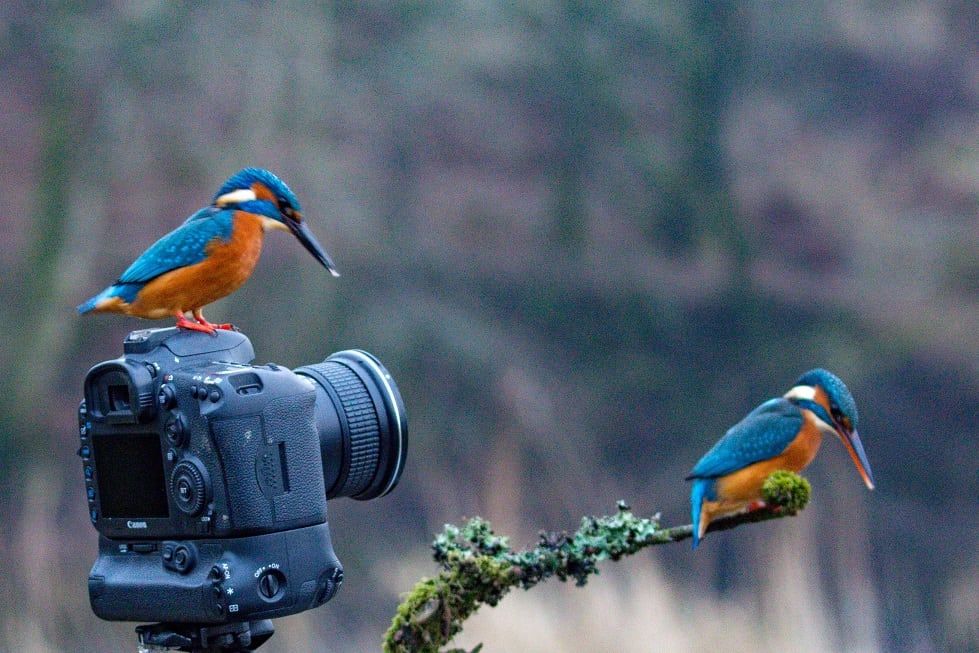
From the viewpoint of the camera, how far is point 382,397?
4.61ft

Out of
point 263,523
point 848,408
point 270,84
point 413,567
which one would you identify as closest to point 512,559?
point 263,523

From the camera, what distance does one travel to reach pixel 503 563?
1252 millimetres

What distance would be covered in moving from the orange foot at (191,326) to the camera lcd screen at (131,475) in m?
0.11

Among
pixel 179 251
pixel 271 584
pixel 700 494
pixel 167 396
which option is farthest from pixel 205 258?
pixel 700 494

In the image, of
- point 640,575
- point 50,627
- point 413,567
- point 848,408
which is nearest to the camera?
point 848,408

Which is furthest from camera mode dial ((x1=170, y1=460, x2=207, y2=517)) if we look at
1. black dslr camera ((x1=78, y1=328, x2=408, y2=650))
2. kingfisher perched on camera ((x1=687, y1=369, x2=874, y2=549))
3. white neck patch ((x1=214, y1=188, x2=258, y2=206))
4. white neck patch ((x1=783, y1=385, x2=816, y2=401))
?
white neck patch ((x1=783, y1=385, x2=816, y2=401))

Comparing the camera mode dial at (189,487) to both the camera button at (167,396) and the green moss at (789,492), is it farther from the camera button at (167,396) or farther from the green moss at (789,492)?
the green moss at (789,492)

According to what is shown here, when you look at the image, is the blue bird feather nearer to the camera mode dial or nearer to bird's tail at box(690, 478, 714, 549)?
the camera mode dial

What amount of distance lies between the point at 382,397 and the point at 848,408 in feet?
1.56

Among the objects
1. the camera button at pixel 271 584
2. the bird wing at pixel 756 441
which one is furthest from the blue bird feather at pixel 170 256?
the bird wing at pixel 756 441

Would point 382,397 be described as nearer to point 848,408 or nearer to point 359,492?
point 359,492

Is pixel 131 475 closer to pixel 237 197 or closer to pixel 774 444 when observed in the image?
pixel 237 197

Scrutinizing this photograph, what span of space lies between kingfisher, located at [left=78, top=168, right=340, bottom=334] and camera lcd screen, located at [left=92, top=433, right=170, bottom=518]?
4.7 inches

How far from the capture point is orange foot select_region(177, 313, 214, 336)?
50.4 inches
